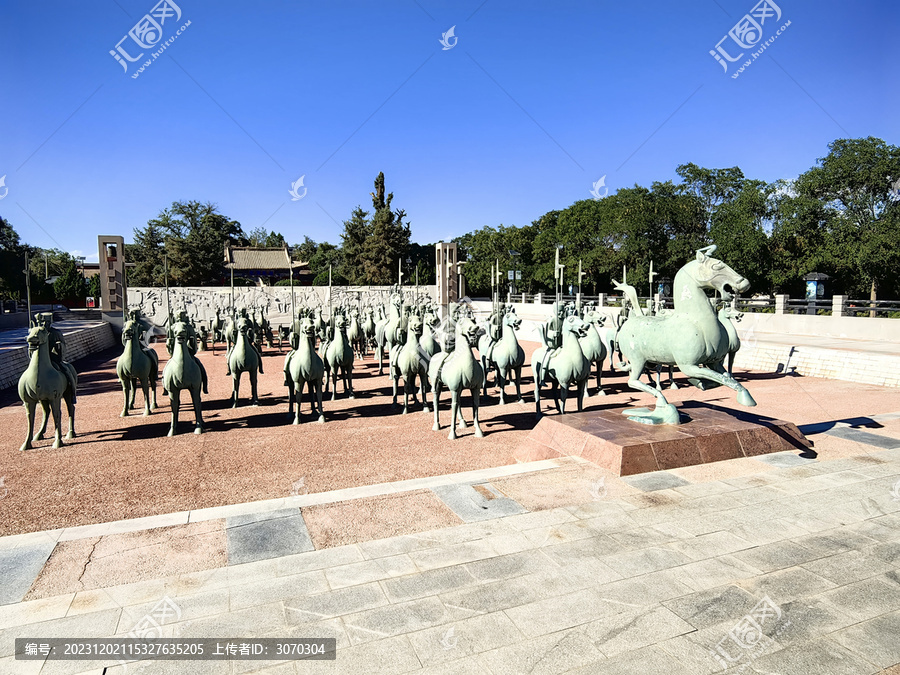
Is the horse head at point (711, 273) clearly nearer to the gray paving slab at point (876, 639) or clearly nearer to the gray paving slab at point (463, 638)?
the gray paving slab at point (876, 639)

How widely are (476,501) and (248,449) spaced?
4603mm

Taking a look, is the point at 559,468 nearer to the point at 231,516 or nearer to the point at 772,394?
the point at 231,516

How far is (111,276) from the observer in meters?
31.0

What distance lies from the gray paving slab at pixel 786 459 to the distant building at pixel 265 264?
52.3 m

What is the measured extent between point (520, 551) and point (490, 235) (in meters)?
49.0

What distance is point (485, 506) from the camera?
5.78m

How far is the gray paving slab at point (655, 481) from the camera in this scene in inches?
246

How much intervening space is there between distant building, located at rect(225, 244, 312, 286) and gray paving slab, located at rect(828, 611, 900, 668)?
181 feet

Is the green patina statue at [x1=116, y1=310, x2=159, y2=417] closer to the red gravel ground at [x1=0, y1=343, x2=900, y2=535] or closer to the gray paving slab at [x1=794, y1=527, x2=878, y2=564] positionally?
the red gravel ground at [x1=0, y1=343, x2=900, y2=535]

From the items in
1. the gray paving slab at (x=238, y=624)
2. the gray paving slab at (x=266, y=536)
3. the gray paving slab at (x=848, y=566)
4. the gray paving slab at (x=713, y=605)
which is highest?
the gray paving slab at (x=848, y=566)

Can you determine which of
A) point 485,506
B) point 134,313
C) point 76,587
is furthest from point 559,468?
point 134,313

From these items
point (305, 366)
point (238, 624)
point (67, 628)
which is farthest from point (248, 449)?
point (238, 624)

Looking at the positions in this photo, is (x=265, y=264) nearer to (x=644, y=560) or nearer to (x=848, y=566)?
(x=644, y=560)

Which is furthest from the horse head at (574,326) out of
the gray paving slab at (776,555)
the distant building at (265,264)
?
the distant building at (265,264)
